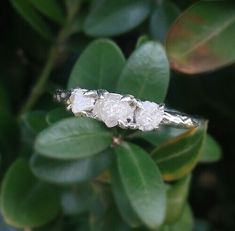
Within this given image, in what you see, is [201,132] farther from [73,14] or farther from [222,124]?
[222,124]

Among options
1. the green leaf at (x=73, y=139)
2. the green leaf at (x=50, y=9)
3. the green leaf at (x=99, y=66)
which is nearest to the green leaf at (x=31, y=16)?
the green leaf at (x=50, y=9)

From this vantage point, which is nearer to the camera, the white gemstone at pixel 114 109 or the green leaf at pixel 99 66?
the white gemstone at pixel 114 109

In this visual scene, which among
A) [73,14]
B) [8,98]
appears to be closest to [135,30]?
[73,14]

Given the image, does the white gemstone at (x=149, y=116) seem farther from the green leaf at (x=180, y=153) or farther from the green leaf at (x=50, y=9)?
the green leaf at (x=50, y=9)

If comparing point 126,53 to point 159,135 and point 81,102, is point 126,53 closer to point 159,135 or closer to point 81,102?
point 159,135

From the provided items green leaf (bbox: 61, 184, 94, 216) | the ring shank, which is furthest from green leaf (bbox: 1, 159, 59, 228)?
the ring shank

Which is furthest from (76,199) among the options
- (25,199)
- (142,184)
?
(142,184)
